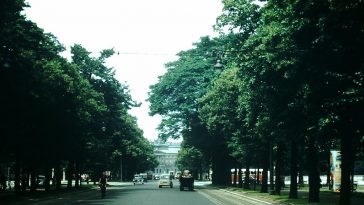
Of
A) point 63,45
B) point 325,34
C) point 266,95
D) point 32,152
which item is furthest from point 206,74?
point 325,34

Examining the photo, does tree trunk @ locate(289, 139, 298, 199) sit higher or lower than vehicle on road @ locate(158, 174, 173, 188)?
higher

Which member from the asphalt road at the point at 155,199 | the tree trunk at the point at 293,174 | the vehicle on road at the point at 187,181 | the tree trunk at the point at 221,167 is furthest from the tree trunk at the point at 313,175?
the tree trunk at the point at 221,167

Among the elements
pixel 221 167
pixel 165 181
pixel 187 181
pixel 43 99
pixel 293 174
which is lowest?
pixel 165 181

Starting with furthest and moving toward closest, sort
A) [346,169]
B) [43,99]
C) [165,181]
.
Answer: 1. [165,181]
2. [43,99]
3. [346,169]

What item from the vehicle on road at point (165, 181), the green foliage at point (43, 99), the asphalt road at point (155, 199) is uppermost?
the green foliage at point (43, 99)

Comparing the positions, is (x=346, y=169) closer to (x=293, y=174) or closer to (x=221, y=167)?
(x=293, y=174)

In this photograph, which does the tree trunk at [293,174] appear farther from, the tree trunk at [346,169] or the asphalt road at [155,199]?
the tree trunk at [346,169]

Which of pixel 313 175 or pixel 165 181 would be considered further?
pixel 165 181

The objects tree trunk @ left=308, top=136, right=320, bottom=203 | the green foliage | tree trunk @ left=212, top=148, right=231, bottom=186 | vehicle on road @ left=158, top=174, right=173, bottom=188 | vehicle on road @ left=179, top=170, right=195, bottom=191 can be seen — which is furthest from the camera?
vehicle on road @ left=158, top=174, right=173, bottom=188

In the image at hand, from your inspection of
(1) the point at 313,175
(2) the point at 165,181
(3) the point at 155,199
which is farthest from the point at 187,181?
(1) the point at 313,175

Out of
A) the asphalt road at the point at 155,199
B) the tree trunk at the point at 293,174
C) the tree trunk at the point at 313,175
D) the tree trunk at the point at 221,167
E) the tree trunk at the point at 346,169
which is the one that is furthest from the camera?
the tree trunk at the point at 221,167

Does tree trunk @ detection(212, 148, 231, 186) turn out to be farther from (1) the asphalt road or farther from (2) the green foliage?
(1) the asphalt road

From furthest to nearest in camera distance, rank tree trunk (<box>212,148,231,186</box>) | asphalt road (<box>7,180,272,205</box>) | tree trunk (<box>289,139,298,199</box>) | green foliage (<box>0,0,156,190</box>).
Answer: tree trunk (<box>212,148,231,186</box>)
tree trunk (<box>289,139,298,199</box>)
asphalt road (<box>7,180,272,205</box>)
green foliage (<box>0,0,156,190</box>)

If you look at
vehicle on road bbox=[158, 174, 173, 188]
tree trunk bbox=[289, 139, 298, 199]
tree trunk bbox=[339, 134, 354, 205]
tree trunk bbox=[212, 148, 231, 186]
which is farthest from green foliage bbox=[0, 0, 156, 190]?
tree trunk bbox=[339, 134, 354, 205]
